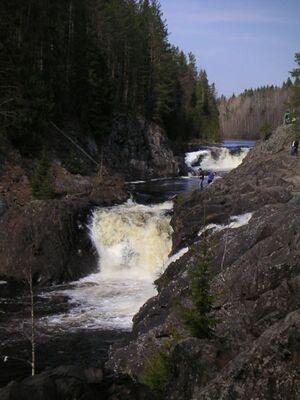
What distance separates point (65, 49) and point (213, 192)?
872 inches

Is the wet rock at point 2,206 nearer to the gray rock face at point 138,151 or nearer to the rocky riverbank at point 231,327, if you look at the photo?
the rocky riverbank at point 231,327

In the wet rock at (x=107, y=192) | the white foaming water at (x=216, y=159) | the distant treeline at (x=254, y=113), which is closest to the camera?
the wet rock at (x=107, y=192)

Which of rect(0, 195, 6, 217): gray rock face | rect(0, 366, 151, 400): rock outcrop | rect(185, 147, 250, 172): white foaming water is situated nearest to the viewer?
rect(0, 366, 151, 400): rock outcrop

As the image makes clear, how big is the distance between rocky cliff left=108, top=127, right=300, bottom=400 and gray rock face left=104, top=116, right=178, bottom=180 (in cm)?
2163

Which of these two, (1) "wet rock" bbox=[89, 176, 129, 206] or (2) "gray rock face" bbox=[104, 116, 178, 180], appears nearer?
(1) "wet rock" bbox=[89, 176, 129, 206]

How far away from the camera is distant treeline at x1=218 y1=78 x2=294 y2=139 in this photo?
514ft

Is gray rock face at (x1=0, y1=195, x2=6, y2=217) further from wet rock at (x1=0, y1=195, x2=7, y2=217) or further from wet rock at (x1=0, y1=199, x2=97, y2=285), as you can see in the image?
wet rock at (x1=0, y1=199, x2=97, y2=285)

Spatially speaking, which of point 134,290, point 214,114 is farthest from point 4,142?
point 214,114

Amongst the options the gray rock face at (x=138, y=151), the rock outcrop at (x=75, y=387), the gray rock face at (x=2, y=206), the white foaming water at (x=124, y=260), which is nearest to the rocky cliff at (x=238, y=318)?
the rock outcrop at (x=75, y=387)

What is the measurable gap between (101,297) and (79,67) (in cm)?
2825

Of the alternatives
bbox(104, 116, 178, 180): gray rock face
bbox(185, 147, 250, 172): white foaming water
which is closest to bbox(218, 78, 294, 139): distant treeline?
bbox(185, 147, 250, 172): white foaming water

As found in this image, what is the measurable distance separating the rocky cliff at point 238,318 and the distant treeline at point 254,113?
447 ft

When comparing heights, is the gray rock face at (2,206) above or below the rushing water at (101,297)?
above

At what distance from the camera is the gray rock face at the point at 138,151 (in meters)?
44.6
